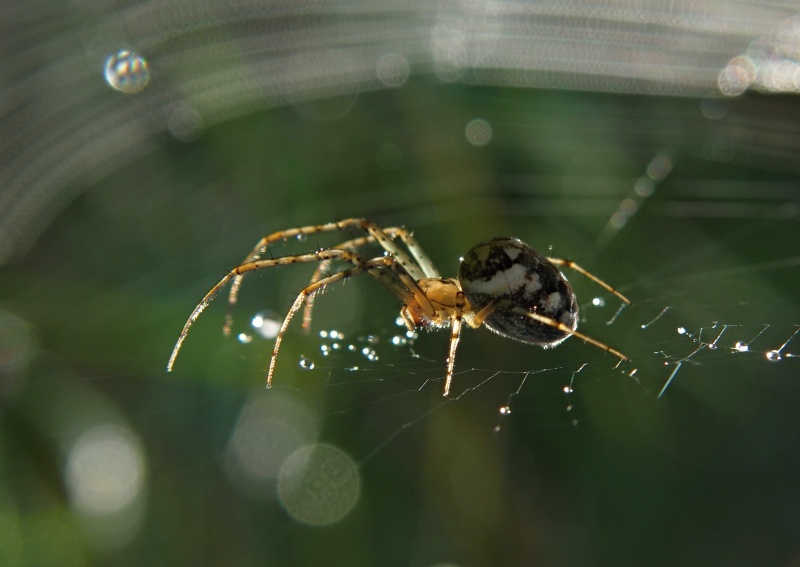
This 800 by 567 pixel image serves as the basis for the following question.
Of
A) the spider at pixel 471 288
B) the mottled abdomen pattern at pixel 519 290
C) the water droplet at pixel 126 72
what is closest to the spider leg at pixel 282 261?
the spider at pixel 471 288

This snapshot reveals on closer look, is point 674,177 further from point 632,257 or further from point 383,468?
point 383,468

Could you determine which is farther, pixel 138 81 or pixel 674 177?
pixel 674 177

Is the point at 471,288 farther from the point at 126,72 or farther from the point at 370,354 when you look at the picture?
the point at 126,72

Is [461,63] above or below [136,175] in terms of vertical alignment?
above

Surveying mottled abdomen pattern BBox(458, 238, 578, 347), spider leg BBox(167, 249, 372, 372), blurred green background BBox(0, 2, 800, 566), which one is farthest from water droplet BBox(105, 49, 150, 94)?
mottled abdomen pattern BBox(458, 238, 578, 347)

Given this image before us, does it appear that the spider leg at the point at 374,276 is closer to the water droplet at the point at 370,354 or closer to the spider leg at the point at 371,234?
the spider leg at the point at 371,234

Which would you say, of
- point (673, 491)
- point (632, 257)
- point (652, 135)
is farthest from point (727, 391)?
point (652, 135)

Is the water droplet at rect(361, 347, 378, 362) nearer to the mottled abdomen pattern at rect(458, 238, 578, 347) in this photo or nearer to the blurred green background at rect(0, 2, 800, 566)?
the blurred green background at rect(0, 2, 800, 566)

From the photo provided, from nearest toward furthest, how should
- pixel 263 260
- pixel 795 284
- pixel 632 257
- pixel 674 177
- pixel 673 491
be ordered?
pixel 263 260
pixel 673 491
pixel 795 284
pixel 632 257
pixel 674 177
